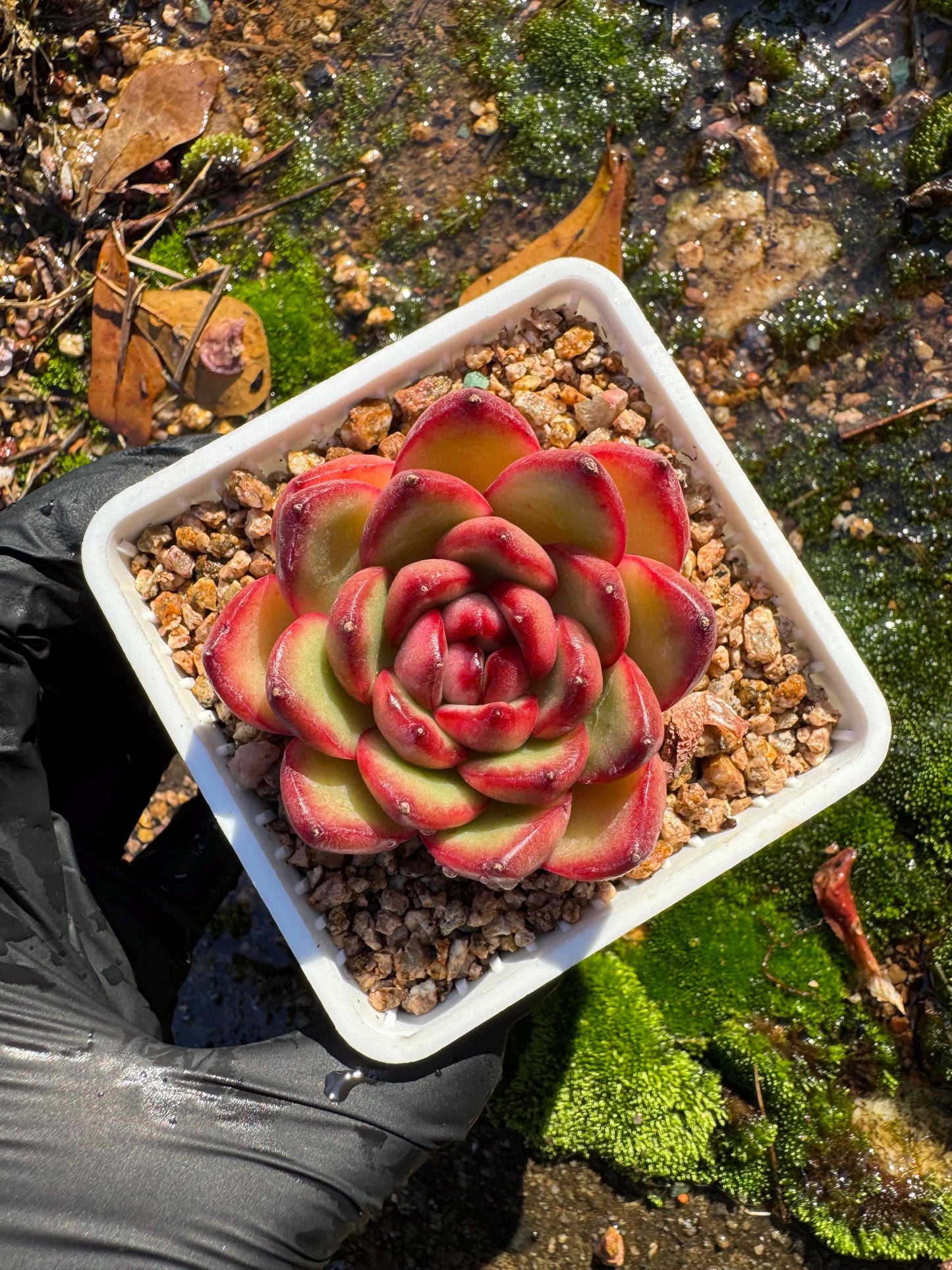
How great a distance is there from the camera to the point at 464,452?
1223 millimetres

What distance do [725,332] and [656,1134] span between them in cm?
194

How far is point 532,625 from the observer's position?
44.5 inches

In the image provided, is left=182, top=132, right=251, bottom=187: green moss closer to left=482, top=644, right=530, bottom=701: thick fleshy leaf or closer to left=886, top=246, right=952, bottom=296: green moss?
left=886, top=246, right=952, bottom=296: green moss

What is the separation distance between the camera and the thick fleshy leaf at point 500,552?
113 centimetres

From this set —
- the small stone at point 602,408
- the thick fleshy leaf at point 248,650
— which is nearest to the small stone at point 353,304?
the small stone at point 602,408

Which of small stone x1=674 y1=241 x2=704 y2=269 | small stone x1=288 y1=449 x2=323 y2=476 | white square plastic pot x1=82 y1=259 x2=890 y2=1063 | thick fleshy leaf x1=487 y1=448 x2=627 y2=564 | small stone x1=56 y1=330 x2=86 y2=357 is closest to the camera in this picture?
thick fleshy leaf x1=487 y1=448 x2=627 y2=564

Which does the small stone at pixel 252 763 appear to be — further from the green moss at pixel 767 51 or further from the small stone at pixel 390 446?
the green moss at pixel 767 51

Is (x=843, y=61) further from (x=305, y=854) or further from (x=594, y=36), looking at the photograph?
(x=305, y=854)

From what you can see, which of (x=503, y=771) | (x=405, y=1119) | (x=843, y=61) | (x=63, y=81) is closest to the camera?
(x=503, y=771)

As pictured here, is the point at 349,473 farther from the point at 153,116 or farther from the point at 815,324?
the point at 153,116

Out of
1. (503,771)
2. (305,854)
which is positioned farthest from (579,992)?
(503,771)

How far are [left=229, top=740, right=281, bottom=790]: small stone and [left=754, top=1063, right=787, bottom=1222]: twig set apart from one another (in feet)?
4.92

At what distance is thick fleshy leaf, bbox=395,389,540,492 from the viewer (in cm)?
117

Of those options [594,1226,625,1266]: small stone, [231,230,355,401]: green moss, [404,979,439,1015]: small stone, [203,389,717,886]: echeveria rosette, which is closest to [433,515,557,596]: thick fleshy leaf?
[203,389,717,886]: echeveria rosette
